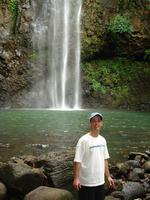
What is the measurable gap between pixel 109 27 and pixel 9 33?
7.19 m

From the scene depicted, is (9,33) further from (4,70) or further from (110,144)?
(110,144)

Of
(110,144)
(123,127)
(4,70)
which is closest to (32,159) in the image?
(110,144)

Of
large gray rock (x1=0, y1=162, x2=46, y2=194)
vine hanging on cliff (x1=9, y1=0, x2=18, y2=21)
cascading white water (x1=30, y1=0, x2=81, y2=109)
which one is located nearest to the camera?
large gray rock (x1=0, y1=162, x2=46, y2=194)

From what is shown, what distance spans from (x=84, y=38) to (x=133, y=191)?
25.0 meters

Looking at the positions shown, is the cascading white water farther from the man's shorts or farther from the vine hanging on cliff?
the man's shorts

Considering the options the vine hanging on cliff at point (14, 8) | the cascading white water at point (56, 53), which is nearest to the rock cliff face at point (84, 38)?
the vine hanging on cliff at point (14, 8)

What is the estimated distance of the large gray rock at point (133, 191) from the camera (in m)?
8.12

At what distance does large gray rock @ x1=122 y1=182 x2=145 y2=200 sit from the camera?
26.6ft

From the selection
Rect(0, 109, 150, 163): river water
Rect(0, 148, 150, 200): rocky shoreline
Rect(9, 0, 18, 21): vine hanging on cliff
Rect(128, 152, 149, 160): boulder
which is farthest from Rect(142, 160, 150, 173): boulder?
Rect(9, 0, 18, 21): vine hanging on cliff

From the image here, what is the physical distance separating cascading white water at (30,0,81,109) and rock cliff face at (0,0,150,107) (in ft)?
2.00

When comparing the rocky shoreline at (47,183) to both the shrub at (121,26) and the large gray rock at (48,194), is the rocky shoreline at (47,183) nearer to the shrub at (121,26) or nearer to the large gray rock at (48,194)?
the large gray rock at (48,194)

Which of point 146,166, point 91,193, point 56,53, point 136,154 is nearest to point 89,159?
point 91,193

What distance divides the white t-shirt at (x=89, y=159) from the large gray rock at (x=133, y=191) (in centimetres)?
242

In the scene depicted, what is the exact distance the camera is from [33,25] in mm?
31797
